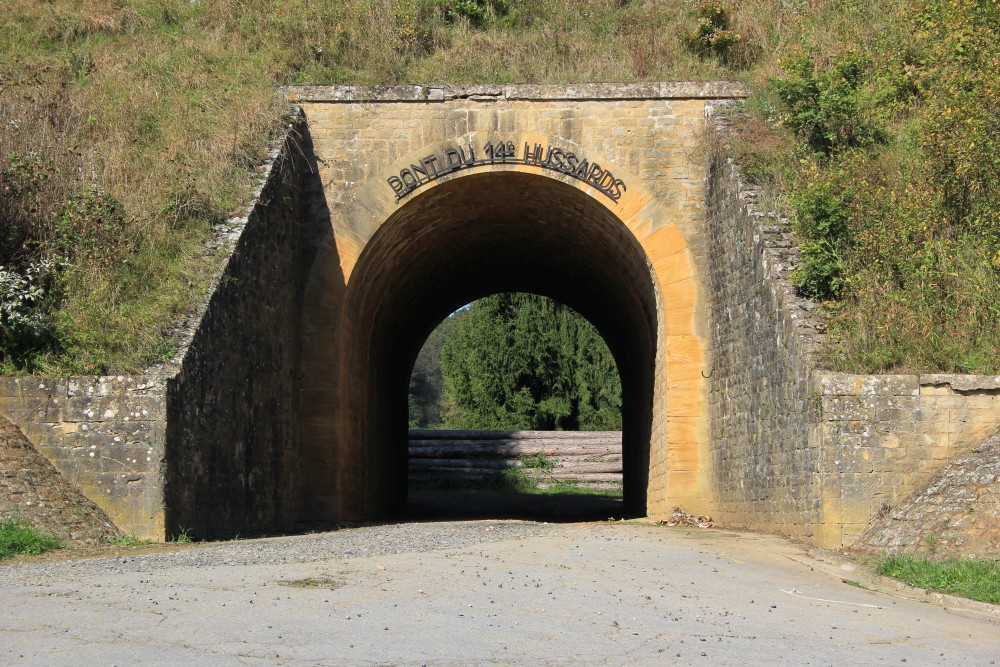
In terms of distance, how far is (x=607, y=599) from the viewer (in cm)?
730

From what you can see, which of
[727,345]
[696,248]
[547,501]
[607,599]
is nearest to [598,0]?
[696,248]

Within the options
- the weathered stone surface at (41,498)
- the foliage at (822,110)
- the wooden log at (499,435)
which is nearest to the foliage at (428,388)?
the wooden log at (499,435)

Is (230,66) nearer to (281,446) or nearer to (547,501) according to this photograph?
(281,446)

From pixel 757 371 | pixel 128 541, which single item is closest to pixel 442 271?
pixel 757 371

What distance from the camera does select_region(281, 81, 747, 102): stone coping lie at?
14344 mm

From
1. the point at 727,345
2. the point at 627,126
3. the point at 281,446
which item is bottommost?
the point at 281,446

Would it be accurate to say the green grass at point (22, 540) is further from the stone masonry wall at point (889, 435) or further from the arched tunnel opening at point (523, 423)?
the arched tunnel opening at point (523, 423)

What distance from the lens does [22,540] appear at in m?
9.06

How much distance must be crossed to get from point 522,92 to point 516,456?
14.3 meters

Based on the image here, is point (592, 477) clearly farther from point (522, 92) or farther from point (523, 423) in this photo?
point (522, 92)

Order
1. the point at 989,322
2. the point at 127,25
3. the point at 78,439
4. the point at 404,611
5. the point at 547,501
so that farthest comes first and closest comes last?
the point at 547,501 → the point at 127,25 → the point at 989,322 → the point at 78,439 → the point at 404,611

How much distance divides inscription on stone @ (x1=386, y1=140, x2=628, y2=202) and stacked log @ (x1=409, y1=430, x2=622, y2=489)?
13.6 m

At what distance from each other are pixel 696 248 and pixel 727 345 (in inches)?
59.5

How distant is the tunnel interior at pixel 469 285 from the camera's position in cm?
1472
